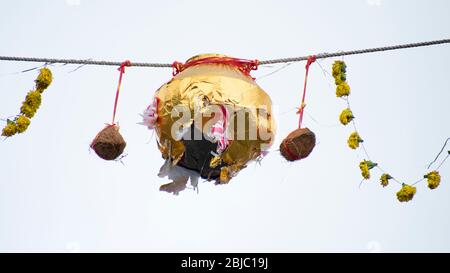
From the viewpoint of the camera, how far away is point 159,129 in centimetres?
403

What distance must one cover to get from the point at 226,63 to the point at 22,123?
1.45 metres

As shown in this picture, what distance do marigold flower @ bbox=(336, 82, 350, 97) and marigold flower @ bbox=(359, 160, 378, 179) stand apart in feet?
1.54

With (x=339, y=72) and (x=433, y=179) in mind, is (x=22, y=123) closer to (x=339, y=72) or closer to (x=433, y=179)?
(x=339, y=72)

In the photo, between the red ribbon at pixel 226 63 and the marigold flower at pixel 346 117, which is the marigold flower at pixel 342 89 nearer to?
the marigold flower at pixel 346 117

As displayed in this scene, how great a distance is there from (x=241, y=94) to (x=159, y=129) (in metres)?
0.56

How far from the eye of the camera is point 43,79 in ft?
14.6

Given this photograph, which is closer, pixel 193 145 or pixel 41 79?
pixel 193 145

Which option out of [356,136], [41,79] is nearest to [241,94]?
[356,136]

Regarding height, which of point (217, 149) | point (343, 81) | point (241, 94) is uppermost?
point (343, 81)

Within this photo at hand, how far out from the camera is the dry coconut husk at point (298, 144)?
4.00 meters

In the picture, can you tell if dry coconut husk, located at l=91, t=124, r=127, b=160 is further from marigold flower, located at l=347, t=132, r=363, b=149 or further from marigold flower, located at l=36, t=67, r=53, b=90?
marigold flower, located at l=347, t=132, r=363, b=149

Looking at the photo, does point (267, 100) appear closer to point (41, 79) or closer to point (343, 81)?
point (343, 81)

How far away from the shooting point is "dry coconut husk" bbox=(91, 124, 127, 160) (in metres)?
4.02

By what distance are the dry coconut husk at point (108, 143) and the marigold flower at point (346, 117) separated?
4.70 ft
